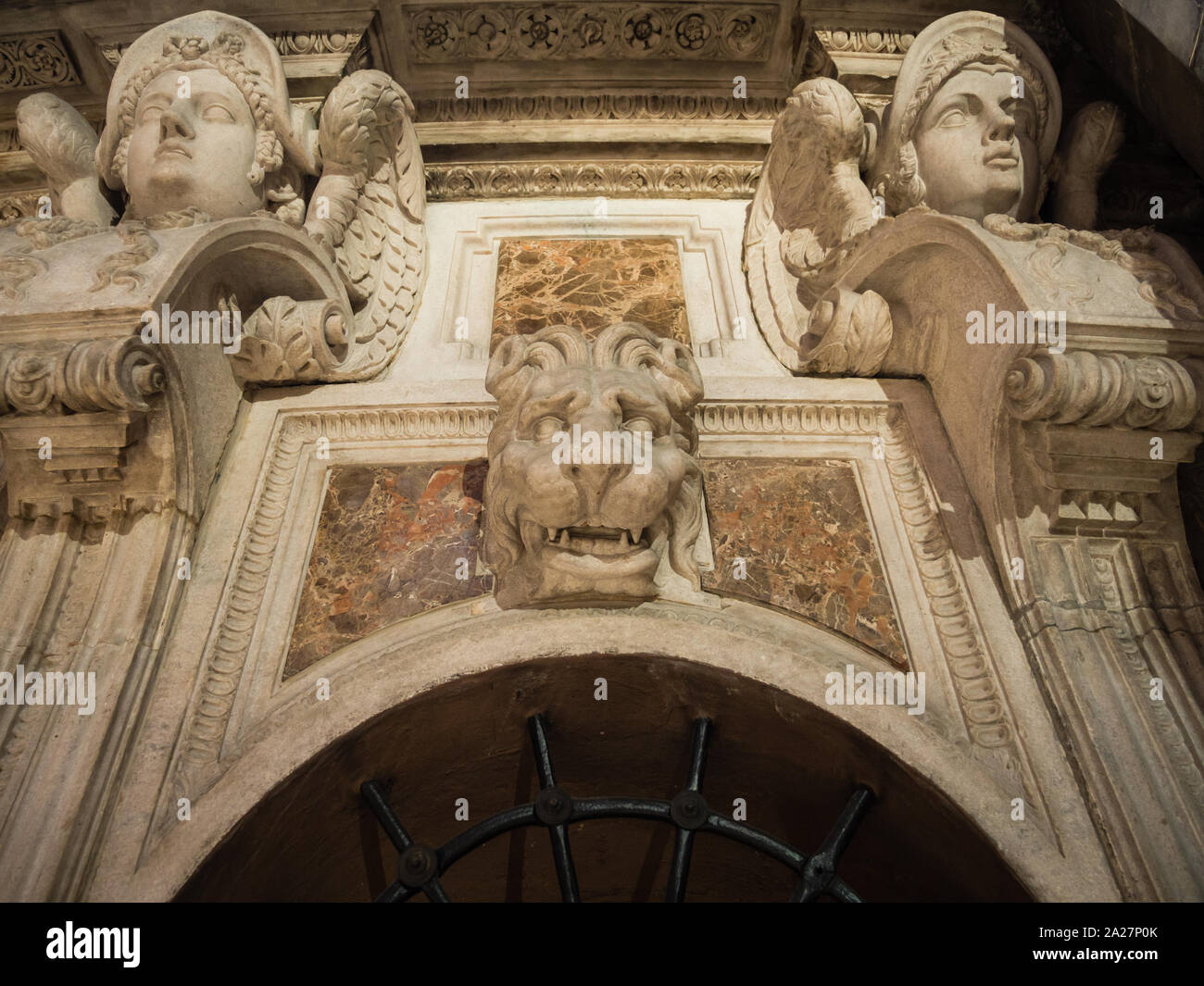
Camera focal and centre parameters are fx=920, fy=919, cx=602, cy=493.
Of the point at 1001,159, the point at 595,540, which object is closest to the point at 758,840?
the point at 595,540

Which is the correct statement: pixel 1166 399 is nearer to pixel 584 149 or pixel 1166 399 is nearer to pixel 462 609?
pixel 462 609

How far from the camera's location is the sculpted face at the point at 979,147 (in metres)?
2.93

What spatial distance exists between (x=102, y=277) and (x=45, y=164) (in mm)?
1222

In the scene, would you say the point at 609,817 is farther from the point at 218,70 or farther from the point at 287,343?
the point at 218,70

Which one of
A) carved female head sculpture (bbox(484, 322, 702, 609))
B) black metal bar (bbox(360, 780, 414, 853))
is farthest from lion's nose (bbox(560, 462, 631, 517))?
black metal bar (bbox(360, 780, 414, 853))

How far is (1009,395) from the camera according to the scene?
239 centimetres

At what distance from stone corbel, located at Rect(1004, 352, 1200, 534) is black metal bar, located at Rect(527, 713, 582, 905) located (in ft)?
4.72

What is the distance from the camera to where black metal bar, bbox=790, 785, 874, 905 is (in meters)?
2.06

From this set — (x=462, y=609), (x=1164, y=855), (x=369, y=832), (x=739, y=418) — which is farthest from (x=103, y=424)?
(x=1164, y=855)

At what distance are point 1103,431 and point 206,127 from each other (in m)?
2.88

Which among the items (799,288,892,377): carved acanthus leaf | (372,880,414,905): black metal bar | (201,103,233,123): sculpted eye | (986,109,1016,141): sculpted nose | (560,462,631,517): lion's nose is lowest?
(372,880,414,905): black metal bar

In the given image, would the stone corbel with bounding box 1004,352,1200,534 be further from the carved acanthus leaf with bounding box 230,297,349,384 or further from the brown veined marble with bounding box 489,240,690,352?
the carved acanthus leaf with bounding box 230,297,349,384

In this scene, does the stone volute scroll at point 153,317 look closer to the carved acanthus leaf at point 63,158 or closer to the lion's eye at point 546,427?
the carved acanthus leaf at point 63,158

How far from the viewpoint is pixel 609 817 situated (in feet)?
7.29
